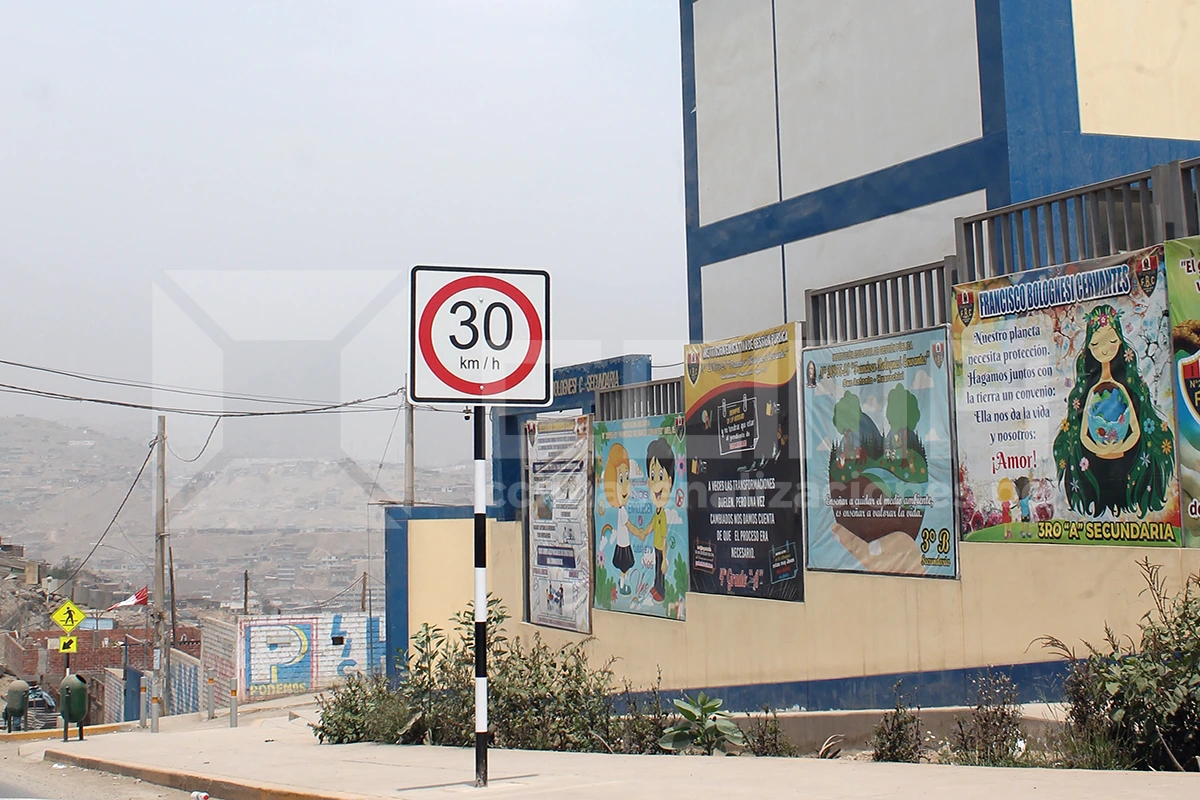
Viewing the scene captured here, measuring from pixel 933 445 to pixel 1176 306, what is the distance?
8.74ft

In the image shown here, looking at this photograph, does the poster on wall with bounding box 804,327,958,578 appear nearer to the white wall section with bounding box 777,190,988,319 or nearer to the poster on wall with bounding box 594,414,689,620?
the white wall section with bounding box 777,190,988,319

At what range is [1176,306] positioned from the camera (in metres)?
8.09

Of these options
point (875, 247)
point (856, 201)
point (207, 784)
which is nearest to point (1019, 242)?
point (875, 247)

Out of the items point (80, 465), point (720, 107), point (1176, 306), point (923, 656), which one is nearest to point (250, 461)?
point (720, 107)

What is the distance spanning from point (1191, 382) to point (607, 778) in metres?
4.79

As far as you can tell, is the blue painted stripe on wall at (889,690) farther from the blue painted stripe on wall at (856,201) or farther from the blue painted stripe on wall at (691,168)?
the blue painted stripe on wall at (691,168)

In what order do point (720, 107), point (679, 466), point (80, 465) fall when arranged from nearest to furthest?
point (679, 466) → point (720, 107) → point (80, 465)

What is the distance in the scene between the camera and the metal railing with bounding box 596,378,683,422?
1473 cm

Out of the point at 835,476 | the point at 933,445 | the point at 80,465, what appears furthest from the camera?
the point at 80,465

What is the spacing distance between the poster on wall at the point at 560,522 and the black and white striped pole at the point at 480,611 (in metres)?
9.32

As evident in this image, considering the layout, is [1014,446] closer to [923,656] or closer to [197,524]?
[923,656]

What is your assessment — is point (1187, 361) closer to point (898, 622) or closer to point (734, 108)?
point (898, 622)

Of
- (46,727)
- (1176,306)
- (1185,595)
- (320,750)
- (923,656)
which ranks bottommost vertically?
(46,727)

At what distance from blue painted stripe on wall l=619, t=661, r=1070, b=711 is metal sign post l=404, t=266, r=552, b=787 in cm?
457
